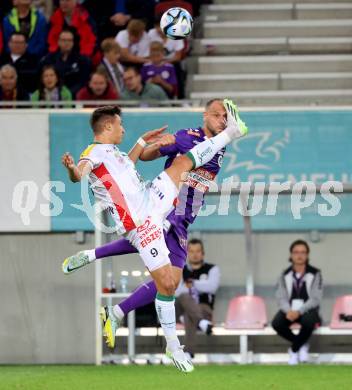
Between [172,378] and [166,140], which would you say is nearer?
[166,140]

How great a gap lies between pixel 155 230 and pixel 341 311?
483 centimetres

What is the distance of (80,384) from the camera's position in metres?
12.8

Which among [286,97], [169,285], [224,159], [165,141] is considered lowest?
[169,285]

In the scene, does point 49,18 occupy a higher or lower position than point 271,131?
higher

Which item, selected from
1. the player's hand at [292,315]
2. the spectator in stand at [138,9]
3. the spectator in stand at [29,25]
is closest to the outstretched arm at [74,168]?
the player's hand at [292,315]

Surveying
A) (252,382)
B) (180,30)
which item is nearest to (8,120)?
(180,30)

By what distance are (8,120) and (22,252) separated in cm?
159

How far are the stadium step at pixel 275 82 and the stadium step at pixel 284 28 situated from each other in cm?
90

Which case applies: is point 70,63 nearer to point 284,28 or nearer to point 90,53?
point 90,53

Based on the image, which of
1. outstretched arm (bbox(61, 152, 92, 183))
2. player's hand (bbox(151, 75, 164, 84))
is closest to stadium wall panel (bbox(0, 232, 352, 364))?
player's hand (bbox(151, 75, 164, 84))

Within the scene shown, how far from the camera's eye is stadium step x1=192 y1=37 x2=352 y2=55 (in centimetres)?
1844

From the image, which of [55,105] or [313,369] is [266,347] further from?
[55,105]

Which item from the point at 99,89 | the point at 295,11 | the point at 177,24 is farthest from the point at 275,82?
the point at 177,24

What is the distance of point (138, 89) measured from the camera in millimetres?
16844
